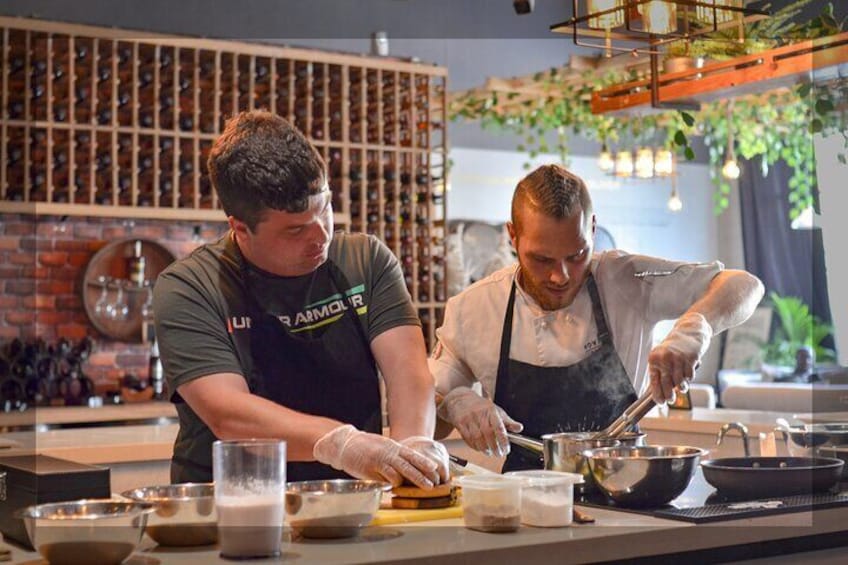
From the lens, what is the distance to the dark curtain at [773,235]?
536 inches

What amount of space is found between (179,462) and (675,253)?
37.5 feet

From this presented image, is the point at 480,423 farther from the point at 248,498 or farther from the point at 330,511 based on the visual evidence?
the point at 248,498

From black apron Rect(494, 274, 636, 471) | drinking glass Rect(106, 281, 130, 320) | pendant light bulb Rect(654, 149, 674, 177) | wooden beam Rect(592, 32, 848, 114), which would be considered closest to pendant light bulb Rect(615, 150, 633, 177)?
pendant light bulb Rect(654, 149, 674, 177)

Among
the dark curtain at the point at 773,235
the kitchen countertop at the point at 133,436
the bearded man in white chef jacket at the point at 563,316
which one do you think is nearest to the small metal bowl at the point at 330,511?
the bearded man in white chef jacket at the point at 563,316

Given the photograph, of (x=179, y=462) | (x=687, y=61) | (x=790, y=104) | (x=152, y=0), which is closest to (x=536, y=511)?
(x=179, y=462)

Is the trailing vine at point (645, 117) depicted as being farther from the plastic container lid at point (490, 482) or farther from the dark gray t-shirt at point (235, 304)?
the plastic container lid at point (490, 482)

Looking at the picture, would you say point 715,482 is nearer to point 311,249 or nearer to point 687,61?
point 311,249

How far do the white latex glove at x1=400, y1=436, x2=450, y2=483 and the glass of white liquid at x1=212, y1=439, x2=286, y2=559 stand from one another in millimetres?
461

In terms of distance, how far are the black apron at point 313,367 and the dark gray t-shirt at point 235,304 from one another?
15 mm

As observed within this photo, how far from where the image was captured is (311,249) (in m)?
2.53

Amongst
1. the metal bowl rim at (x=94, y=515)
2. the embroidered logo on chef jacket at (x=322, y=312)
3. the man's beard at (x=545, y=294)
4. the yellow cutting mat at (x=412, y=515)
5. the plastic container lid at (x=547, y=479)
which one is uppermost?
the man's beard at (x=545, y=294)

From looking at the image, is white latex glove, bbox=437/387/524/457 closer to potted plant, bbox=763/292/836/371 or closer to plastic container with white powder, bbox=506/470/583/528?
plastic container with white powder, bbox=506/470/583/528

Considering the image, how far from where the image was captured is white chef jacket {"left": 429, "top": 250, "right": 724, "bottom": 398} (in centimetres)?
319

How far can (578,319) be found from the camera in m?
3.21
